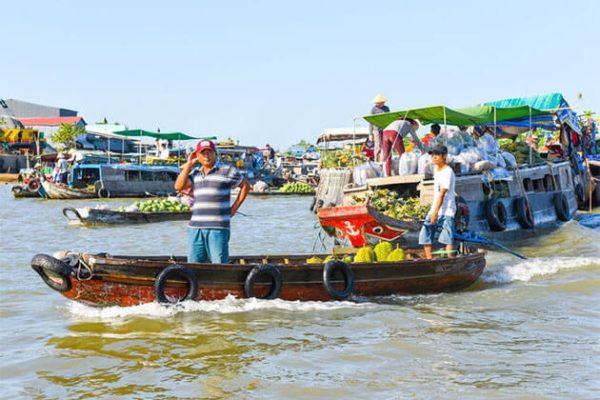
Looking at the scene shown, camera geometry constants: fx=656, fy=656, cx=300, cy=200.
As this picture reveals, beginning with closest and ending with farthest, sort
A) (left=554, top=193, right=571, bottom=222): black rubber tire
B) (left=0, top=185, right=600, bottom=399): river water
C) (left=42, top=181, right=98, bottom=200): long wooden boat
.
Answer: (left=0, top=185, right=600, bottom=399): river water < (left=554, top=193, right=571, bottom=222): black rubber tire < (left=42, top=181, right=98, bottom=200): long wooden boat

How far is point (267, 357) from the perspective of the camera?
17.8 feet

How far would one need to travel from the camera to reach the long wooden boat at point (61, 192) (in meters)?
29.8

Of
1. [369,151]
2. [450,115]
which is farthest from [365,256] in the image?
[369,151]

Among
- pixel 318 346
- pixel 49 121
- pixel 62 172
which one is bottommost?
pixel 318 346

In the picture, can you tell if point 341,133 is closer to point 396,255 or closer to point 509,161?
point 509,161

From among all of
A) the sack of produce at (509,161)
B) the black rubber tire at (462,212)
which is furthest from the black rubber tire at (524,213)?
the black rubber tire at (462,212)

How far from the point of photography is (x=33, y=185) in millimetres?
31672

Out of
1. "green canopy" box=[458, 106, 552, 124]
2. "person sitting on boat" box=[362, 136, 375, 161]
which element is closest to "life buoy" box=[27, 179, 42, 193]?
"person sitting on boat" box=[362, 136, 375, 161]

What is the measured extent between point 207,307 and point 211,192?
3.88 ft

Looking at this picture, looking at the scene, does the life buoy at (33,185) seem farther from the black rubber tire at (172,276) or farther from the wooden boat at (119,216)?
the black rubber tire at (172,276)

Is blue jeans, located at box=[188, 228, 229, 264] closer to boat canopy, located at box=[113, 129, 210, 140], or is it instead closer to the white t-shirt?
the white t-shirt

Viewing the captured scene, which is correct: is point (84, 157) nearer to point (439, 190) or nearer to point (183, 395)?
point (439, 190)

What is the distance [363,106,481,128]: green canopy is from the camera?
11.4 m

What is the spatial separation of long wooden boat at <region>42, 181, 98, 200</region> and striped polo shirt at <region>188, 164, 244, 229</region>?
82.7ft
